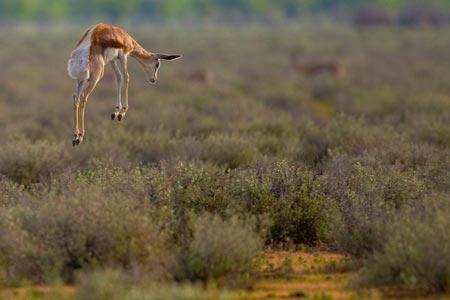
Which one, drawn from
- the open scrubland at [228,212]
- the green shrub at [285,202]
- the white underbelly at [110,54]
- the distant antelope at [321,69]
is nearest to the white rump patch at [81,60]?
the white underbelly at [110,54]

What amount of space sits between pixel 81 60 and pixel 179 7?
9515cm

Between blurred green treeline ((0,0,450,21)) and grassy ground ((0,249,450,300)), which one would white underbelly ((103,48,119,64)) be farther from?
blurred green treeline ((0,0,450,21))

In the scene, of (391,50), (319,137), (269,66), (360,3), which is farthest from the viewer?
(360,3)

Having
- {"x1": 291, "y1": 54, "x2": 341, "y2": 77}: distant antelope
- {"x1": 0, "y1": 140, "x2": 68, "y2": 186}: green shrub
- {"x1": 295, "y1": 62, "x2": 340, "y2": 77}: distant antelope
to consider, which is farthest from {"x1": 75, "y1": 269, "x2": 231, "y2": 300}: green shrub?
{"x1": 295, "y1": 62, "x2": 340, "y2": 77}: distant antelope

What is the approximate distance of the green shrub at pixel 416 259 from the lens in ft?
24.2

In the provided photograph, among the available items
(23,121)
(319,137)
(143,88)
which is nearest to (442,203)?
(319,137)

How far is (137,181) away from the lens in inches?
381

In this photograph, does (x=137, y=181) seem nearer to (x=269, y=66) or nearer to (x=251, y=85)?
(x=251, y=85)

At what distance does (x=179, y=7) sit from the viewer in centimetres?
10475

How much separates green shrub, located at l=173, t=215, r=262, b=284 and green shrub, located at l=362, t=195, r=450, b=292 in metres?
1.12

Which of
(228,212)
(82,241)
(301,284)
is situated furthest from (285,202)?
(82,241)

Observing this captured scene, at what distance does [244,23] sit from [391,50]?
202 ft

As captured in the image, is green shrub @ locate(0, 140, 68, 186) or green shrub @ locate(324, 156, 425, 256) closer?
green shrub @ locate(324, 156, 425, 256)

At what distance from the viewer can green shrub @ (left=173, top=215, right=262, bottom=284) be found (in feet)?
25.3
